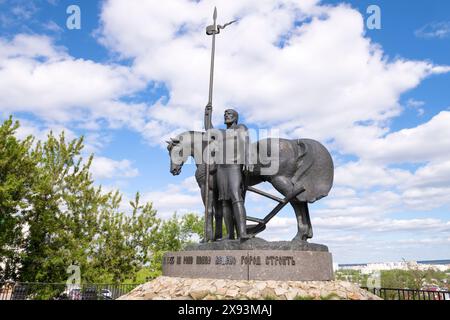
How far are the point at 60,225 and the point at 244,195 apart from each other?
1475 centimetres

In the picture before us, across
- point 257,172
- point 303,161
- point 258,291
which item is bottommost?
point 258,291

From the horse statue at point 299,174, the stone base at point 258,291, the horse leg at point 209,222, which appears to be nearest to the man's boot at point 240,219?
the horse statue at point 299,174

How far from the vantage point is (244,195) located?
9.48 m

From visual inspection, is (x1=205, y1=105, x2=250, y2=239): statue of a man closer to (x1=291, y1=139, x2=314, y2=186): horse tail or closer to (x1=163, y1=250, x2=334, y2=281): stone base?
(x1=163, y1=250, x2=334, y2=281): stone base

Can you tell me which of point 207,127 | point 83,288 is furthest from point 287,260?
point 83,288

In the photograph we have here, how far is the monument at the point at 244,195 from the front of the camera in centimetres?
779

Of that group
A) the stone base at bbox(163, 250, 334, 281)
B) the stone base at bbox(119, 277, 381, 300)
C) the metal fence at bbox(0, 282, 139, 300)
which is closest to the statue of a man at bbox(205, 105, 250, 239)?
the stone base at bbox(163, 250, 334, 281)

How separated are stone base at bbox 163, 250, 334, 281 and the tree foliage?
12717mm

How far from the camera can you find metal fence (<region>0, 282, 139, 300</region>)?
17.5m

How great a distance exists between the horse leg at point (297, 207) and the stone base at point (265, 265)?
0.97 meters

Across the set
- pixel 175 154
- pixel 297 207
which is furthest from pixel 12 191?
pixel 297 207

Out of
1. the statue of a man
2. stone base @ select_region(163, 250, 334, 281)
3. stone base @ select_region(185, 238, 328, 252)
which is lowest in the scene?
stone base @ select_region(163, 250, 334, 281)

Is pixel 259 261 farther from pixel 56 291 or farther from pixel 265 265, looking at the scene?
pixel 56 291
